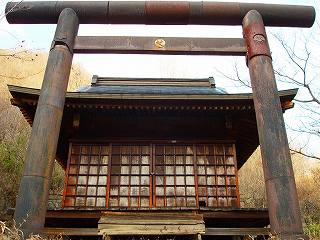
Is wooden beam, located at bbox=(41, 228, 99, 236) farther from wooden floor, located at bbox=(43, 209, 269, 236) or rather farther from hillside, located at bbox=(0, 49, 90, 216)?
hillside, located at bbox=(0, 49, 90, 216)

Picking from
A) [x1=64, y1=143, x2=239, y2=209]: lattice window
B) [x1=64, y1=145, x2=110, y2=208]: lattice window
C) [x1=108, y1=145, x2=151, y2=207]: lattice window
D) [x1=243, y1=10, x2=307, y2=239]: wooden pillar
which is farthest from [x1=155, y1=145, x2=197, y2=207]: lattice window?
[x1=243, y1=10, x2=307, y2=239]: wooden pillar

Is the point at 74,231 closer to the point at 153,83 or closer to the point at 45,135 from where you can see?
the point at 45,135

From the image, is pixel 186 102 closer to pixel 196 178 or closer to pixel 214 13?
pixel 196 178

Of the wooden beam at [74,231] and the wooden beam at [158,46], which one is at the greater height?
the wooden beam at [158,46]

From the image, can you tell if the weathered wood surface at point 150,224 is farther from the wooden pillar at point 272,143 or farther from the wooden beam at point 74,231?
the wooden pillar at point 272,143

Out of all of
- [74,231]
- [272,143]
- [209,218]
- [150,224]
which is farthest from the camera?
[209,218]

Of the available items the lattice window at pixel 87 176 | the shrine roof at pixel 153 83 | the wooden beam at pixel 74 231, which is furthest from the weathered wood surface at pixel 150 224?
the shrine roof at pixel 153 83

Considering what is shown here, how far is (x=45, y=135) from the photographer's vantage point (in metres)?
5.10

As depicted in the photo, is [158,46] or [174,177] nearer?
[158,46]

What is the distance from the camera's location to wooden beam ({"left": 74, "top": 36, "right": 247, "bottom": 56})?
6359 mm

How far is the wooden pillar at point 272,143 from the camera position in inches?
181

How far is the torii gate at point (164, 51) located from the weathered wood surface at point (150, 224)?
3.72 meters

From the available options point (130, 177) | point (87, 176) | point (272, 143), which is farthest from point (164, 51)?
point (87, 176)

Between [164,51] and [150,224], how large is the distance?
438 cm
